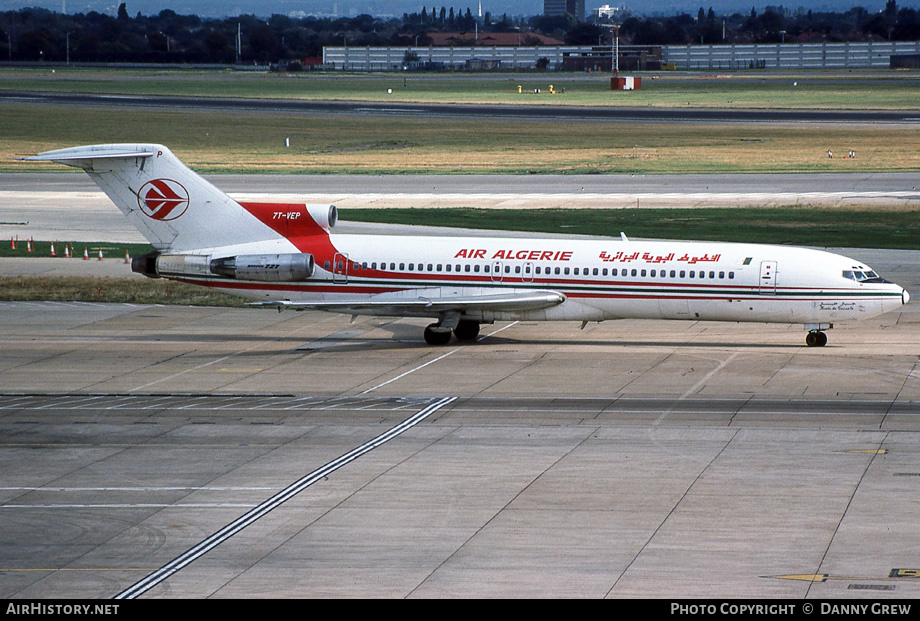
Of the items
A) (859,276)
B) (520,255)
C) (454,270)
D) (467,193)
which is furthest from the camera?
(467,193)

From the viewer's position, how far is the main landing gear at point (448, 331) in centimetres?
4184

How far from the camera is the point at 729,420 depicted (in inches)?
1220

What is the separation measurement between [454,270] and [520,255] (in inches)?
89.3

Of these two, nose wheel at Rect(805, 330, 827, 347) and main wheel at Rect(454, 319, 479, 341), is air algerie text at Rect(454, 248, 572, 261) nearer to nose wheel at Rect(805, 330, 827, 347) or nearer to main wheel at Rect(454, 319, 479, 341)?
main wheel at Rect(454, 319, 479, 341)

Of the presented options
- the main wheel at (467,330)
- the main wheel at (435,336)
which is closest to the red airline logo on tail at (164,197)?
the main wheel at (435,336)

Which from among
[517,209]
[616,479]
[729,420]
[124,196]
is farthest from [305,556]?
[517,209]

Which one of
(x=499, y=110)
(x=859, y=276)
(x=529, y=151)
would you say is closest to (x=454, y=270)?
(x=859, y=276)

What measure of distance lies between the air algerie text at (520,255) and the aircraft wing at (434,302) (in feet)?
3.83

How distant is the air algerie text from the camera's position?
40897mm

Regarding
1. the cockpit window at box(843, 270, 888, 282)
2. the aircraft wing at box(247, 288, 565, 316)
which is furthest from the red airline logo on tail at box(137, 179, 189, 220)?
the cockpit window at box(843, 270, 888, 282)

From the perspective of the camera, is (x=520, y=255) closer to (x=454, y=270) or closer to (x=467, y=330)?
(x=454, y=270)

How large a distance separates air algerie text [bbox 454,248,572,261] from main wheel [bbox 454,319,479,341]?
2.51 metres

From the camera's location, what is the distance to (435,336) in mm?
42000
